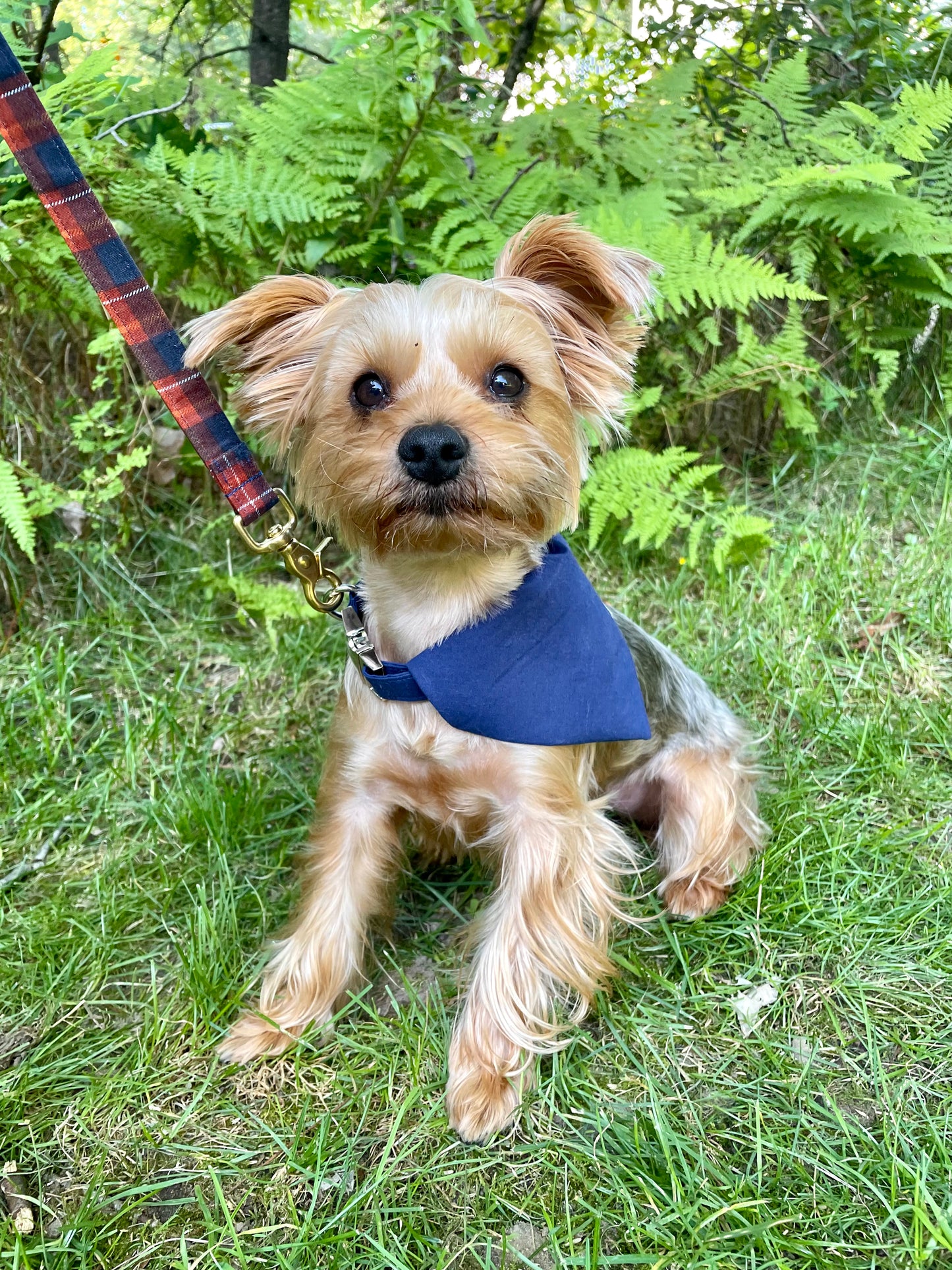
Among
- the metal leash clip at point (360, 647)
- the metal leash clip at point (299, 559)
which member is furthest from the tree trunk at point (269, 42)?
the metal leash clip at point (360, 647)

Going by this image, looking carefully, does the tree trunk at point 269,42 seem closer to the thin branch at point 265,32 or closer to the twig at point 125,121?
the thin branch at point 265,32

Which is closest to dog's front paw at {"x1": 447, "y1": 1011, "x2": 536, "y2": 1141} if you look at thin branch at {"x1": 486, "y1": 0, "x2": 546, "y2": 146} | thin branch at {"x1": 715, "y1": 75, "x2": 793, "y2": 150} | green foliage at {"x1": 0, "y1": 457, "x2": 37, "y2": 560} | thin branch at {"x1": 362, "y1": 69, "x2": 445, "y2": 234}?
green foliage at {"x1": 0, "y1": 457, "x2": 37, "y2": 560}

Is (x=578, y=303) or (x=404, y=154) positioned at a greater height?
(x=404, y=154)

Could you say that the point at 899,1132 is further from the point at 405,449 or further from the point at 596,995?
the point at 405,449

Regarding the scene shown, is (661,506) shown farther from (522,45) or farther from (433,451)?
(522,45)

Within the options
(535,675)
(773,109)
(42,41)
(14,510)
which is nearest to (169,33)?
(42,41)

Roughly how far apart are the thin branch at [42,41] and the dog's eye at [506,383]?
3.09 m

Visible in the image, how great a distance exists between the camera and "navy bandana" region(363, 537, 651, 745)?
246 centimetres

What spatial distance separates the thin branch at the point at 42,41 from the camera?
3.99 meters

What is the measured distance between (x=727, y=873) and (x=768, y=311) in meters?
3.41

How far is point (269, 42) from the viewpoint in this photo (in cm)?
551

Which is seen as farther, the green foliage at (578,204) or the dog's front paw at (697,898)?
the green foliage at (578,204)

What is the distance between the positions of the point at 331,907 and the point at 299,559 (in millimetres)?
1076

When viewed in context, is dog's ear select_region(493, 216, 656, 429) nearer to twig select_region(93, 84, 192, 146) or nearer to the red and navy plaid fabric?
the red and navy plaid fabric
